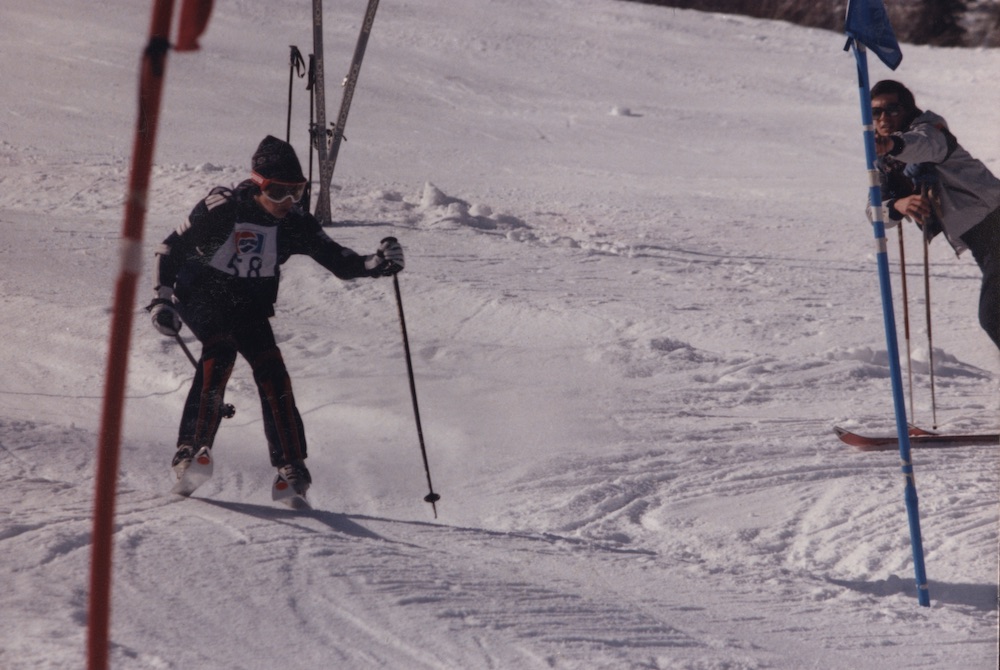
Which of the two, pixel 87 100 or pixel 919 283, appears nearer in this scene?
pixel 919 283

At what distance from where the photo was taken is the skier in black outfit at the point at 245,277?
3.90 m

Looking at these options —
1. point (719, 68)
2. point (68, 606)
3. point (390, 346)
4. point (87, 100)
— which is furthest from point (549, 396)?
point (719, 68)

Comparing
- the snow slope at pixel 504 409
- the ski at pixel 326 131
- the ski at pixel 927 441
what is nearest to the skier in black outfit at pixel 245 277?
the snow slope at pixel 504 409

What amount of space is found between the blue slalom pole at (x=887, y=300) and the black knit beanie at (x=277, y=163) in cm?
192

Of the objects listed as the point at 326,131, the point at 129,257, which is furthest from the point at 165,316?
the point at 326,131

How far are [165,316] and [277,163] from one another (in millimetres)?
667

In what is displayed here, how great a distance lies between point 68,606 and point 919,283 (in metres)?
7.01

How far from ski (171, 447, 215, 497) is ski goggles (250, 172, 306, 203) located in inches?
38.4

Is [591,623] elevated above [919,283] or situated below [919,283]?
below

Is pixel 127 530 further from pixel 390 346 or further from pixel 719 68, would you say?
pixel 719 68

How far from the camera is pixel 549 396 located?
18.8 feet

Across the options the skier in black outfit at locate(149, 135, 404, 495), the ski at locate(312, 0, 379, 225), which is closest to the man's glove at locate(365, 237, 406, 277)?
the skier in black outfit at locate(149, 135, 404, 495)

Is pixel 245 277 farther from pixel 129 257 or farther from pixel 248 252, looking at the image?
pixel 129 257

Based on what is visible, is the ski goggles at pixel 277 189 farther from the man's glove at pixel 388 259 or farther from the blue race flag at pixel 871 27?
the blue race flag at pixel 871 27
